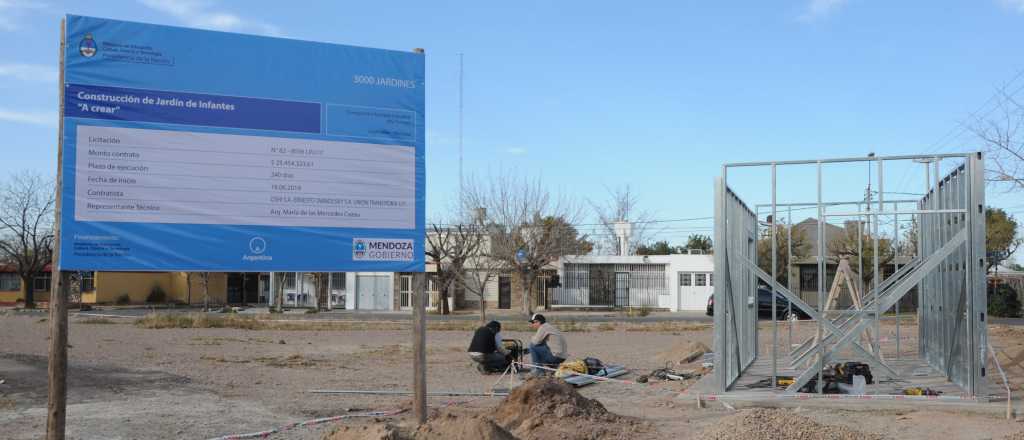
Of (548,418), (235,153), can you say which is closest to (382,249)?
(235,153)

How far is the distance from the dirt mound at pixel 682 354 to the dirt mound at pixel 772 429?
31.7ft

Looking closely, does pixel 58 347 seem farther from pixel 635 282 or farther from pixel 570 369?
pixel 635 282

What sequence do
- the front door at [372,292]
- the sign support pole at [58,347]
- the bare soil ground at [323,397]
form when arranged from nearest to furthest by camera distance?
the sign support pole at [58,347] → the bare soil ground at [323,397] → the front door at [372,292]

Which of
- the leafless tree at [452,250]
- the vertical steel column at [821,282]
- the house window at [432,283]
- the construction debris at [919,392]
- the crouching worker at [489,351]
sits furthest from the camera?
the house window at [432,283]

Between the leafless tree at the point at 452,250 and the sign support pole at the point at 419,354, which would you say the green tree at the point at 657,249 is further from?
the sign support pole at the point at 419,354

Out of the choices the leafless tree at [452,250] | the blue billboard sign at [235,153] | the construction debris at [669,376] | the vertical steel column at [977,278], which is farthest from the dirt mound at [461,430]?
the leafless tree at [452,250]

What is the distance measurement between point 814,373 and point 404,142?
709 centimetres

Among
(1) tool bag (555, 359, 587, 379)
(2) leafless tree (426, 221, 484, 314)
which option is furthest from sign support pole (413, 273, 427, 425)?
(2) leafless tree (426, 221, 484, 314)

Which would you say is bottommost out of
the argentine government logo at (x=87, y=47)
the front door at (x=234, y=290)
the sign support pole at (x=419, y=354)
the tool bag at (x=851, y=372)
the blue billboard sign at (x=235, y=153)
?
the front door at (x=234, y=290)

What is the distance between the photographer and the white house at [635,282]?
49125mm

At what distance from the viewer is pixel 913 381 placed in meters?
13.5

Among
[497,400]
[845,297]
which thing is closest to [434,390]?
[497,400]

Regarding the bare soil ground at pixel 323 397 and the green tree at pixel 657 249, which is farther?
the green tree at pixel 657 249

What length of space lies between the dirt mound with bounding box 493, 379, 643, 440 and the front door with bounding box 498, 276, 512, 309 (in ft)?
140
